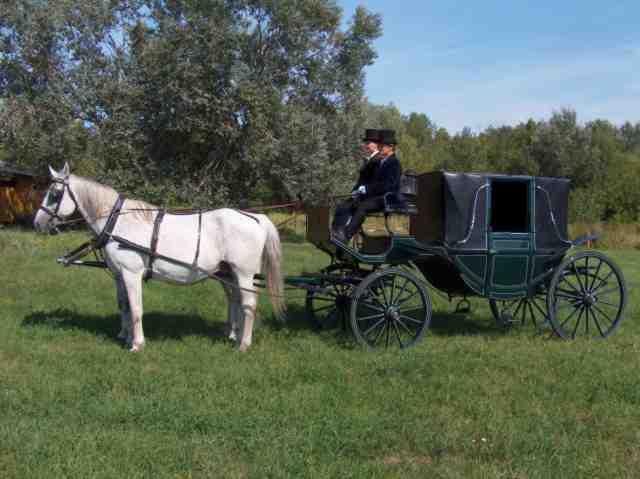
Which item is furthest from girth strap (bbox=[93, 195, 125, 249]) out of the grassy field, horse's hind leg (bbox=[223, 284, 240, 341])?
horse's hind leg (bbox=[223, 284, 240, 341])

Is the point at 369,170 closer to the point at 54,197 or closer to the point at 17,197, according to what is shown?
the point at 54,197

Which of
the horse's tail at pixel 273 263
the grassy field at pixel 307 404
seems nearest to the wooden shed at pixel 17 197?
the grassy field at pixel 307 404

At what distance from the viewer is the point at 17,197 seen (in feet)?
104

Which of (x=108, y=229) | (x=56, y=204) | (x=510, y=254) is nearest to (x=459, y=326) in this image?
(x=510, y=254)

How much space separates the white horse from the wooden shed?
2428 centimetres

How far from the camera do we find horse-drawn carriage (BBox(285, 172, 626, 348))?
757cm

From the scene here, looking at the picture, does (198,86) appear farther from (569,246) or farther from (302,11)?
(569,246)

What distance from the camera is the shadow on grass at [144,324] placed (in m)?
8.39

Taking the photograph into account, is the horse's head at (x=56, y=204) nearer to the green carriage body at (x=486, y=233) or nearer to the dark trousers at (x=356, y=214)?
the dark trousers at (x=356, y=214)

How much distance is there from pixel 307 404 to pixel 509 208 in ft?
14.2

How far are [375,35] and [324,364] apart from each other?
23.1 meters

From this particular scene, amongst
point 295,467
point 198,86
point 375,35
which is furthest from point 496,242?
point 375,35

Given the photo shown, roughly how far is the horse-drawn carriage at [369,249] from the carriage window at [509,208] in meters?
0.08

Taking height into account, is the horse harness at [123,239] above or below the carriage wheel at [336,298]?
above
